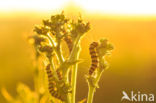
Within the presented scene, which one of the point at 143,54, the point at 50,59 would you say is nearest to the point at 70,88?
the point at 50,59

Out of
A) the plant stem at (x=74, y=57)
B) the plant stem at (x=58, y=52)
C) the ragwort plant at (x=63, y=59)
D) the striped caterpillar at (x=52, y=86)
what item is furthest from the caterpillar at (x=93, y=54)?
the striped caterpillar at (x=52, y=86)

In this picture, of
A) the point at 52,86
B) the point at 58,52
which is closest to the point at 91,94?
the point at 52,86

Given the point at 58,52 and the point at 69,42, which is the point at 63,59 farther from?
the point at 69,42

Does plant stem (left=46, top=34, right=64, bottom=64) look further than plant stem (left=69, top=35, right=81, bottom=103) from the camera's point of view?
Yes

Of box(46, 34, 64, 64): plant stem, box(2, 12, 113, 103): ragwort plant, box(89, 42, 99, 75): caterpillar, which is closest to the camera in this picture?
box(2, 12, 113, 103): ragwort plant

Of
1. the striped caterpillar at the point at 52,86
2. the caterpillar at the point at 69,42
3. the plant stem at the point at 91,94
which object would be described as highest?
the caterpillar at the point at 69,42

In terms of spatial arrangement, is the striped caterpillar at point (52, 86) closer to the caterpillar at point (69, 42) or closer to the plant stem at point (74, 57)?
the plant stem at point (74, 57)

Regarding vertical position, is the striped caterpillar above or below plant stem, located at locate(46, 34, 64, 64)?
below

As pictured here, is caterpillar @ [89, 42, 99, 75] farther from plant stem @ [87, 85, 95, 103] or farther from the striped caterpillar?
the striped caterpillar

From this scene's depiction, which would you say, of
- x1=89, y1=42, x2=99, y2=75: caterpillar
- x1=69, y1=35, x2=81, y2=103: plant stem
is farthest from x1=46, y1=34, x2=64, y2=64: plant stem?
x1=89, y1=42, x2=99, y2=75: caterpillar
